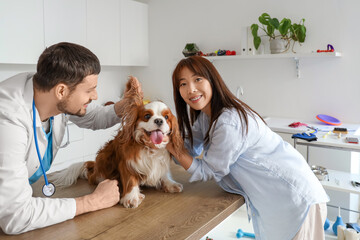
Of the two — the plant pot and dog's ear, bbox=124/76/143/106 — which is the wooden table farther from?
the plant pot

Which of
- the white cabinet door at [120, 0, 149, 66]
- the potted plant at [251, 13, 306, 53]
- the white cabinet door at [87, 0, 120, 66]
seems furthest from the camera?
the white cabinet door at [120, 0, 149, 66]

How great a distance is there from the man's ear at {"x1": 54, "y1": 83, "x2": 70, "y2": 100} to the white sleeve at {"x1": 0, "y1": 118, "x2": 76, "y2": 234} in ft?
0.59

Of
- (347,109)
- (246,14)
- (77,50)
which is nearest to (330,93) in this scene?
(347,109)

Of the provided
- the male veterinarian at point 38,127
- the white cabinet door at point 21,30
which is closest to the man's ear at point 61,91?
the male veterinarian at point 38,127

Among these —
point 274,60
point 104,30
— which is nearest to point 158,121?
point 274,60

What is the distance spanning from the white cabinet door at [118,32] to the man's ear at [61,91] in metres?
2.76

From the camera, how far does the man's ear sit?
122 centimetres

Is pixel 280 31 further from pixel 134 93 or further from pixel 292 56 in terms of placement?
pixel 134 93

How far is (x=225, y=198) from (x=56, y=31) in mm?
2861

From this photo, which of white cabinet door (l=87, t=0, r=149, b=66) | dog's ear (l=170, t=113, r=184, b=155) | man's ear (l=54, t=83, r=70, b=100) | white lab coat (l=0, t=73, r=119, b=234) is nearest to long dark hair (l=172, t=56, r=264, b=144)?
dog's ear (l=170, t=113, r=184, b=155)

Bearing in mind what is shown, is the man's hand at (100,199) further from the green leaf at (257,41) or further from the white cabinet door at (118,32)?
the white cabinet door at (118,32)

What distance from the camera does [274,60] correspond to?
143 inches

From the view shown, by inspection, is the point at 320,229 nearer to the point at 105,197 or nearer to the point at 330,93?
the point at 105,197

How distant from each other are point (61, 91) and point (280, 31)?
2592mm
